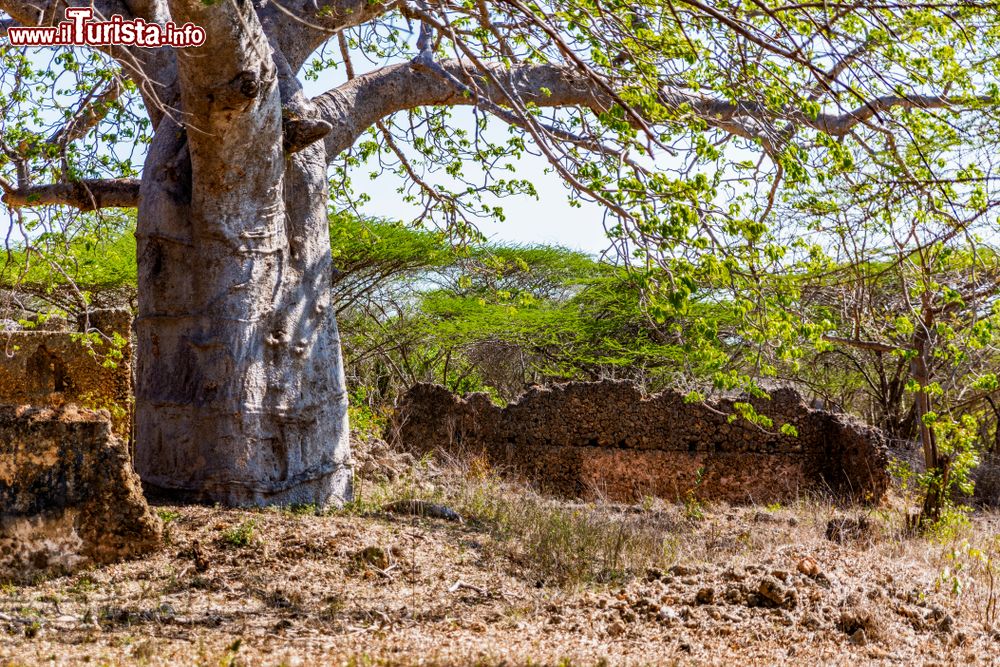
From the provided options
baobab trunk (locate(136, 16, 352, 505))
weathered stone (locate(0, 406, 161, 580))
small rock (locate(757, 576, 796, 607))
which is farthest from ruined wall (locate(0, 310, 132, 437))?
small rock (locate(757, 576, 796, 607))

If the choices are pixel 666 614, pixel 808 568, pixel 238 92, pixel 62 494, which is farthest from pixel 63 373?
pixel 808 568

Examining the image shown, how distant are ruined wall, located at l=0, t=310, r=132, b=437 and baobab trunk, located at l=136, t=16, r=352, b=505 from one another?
0.36m

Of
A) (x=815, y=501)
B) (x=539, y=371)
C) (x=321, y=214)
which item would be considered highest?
(x=321, y=214)

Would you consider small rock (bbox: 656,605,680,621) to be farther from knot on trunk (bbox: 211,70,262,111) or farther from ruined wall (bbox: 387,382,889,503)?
ruined wall (bbox: 387,382,889,503)

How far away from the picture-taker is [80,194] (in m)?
6.59

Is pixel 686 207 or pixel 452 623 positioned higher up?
pixel 686 207

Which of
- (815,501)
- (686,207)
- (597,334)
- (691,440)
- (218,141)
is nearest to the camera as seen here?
(686,207)

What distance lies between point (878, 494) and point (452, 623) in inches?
274

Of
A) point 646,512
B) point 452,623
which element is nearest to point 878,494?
point 646,512

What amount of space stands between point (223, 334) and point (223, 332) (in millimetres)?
12

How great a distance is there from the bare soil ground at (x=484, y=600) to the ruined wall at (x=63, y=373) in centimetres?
138

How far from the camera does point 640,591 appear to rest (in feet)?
15.6

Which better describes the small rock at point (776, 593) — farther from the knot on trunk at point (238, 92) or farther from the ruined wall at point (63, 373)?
the ruined wall at point (63, 373)

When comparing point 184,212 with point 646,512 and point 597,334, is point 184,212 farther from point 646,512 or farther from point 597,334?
point 597,334
